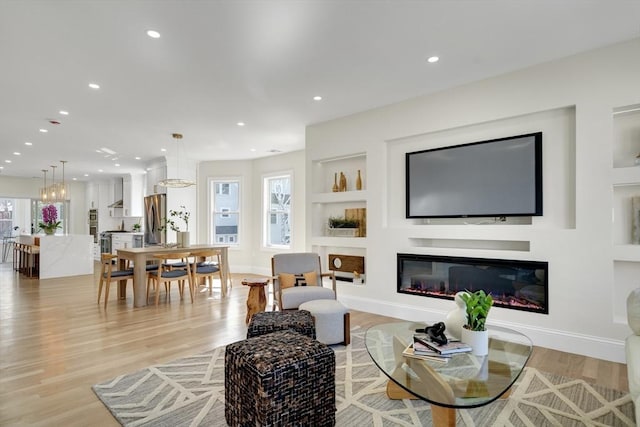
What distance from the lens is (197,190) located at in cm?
854

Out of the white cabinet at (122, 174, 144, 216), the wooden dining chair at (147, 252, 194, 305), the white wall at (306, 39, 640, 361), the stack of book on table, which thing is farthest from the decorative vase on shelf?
the white cabinet at (122, 174, 144, 216)

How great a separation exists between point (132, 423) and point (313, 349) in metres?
1.16

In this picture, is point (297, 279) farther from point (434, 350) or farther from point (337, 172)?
point (434, 350)

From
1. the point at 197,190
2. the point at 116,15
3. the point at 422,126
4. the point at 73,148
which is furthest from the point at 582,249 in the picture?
the point at 73,148

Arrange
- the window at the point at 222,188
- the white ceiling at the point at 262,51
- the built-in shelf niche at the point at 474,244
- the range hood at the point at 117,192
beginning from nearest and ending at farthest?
the white ceiling at the point at 262,51, the built-in shelf niche at the point at 474,244, the window at the point at 222,188, the range hood at the point at 117,192

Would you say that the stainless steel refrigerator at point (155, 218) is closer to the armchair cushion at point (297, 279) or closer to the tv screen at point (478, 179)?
the armchair cushion at point (297, 279)

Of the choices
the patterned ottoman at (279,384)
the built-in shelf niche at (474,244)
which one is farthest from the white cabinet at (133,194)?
the patterned ottoman at (279,384)

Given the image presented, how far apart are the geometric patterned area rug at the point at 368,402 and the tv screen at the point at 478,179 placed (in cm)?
164

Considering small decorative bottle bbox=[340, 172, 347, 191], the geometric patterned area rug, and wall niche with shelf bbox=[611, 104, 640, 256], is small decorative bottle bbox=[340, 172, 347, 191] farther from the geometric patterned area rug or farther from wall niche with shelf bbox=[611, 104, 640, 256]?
wall niche with shelf bbox=[611, 104, 640, 256]

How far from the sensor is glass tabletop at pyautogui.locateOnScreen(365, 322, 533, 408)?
65.2 inches

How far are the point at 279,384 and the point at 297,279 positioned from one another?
2.35 metres

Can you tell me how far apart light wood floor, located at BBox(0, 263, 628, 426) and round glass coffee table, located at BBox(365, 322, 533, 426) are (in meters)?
1.09

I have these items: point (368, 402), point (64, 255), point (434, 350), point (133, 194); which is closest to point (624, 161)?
point (434, 350)

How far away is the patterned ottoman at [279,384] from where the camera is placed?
187 cm
